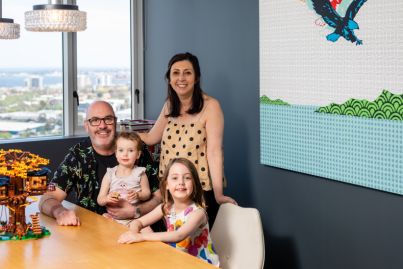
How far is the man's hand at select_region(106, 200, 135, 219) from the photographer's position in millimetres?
3391

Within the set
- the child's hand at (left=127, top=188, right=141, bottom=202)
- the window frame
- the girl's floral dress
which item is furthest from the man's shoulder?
the window frame

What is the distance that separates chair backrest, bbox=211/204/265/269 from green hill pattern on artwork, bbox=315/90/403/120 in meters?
0.90

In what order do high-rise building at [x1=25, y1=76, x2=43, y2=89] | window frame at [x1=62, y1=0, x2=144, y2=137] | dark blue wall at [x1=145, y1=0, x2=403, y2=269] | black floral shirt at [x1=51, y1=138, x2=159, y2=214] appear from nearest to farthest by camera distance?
black floral shirt at [x1=51, y1=138, x2=159, y2=214] < dark blue wall at [x1=145, y1=0, x2=403, y2=269] < high-rise building at [x1=25, y1=76, x2=43, y2=89] < window frame at [x1=62, y1=0, x2=144, y2=137]

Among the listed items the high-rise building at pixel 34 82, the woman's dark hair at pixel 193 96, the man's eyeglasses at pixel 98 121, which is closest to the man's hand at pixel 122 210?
the man's eyeglasses at pixel 98 121

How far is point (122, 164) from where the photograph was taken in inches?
137

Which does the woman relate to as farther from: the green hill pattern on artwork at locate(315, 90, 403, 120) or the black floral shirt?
the green hill pattern on artwork at locate(315, 90, 403, 120)

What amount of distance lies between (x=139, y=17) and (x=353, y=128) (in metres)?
2.62

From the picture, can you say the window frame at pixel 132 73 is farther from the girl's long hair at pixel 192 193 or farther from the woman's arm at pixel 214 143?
the girl's long hair at pixel 192 193

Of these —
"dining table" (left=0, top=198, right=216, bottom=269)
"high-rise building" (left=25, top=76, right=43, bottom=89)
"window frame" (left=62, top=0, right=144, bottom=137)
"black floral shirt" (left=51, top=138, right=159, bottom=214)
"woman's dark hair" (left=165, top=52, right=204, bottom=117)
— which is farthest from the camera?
"window frame" (left=62, top=0, right=144, bottom=137)

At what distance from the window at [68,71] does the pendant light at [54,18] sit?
2.20 metres

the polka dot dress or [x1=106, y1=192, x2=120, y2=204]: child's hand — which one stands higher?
the polka dot dress

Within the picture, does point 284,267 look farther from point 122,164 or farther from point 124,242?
point 124,242

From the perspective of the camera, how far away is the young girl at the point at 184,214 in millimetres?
2893

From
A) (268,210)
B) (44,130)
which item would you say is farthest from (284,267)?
(44,130)
